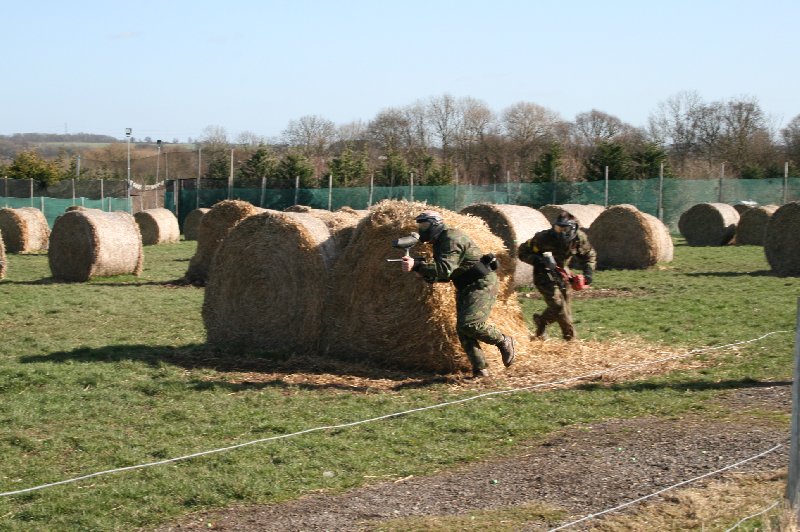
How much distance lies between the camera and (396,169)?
61469mm

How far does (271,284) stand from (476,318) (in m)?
3.54

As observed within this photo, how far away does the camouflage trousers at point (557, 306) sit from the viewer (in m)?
A: 13.4

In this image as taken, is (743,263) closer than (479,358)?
No

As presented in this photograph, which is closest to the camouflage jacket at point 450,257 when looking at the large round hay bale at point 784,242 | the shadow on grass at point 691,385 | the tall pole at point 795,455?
the shadow on grass at point 691,385

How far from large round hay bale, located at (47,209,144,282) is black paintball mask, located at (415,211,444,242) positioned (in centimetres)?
1456

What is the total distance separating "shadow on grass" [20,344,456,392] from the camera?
1159 centimetres

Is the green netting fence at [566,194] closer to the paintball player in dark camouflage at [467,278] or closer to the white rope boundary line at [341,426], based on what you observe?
the white rope boundary line at [341,426]

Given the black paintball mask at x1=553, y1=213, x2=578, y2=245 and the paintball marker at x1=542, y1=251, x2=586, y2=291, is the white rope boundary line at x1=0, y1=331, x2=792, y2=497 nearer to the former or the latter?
the paintball marker at x1=542, y1=251, x2=586, y2=291

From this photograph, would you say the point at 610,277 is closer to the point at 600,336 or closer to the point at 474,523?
the point at 600,336

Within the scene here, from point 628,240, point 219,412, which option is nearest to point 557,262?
point 219,412

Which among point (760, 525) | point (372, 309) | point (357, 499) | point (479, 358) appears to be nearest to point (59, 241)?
point (372, 309)

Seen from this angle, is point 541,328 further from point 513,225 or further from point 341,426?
point 513,225

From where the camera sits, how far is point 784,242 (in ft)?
80.0

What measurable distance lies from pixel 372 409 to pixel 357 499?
113 inches
